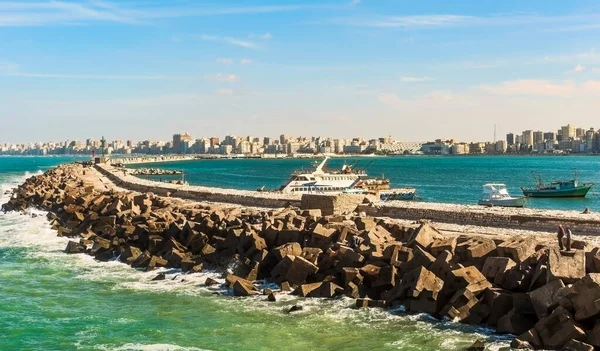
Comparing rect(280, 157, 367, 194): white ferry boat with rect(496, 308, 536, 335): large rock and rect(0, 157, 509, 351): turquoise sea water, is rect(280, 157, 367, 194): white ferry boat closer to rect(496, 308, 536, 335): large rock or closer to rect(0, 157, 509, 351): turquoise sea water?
rect(0, 157, 509, 351): turquoise sea water

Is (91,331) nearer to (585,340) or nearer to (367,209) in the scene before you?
(585,340)

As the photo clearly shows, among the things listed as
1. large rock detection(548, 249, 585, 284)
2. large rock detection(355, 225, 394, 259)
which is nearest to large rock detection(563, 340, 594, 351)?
large rock detection(548, 249, 585, 284)

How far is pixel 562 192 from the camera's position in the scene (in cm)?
5150

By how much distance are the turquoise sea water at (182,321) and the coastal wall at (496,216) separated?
6.96 m

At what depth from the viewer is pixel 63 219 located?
27.6 metres

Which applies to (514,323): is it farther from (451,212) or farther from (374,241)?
(451,212)

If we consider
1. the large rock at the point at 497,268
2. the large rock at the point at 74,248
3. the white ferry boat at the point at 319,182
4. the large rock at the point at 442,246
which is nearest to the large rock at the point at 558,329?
the large rock at the point at 497,268

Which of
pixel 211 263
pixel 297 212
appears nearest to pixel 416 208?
pixel 297 212

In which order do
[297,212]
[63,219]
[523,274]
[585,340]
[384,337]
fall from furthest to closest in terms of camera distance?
[63,219] < [297,212] < [523,274] < [384,337] < [585,340]

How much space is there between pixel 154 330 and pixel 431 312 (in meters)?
5.12

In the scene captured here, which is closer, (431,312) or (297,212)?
(431,312)

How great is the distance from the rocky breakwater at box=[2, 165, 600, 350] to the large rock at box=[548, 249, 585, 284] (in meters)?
0.02

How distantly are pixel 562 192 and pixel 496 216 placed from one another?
36.6m

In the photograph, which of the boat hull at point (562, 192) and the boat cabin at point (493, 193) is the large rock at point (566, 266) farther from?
the boat hull at point (562, 192)
